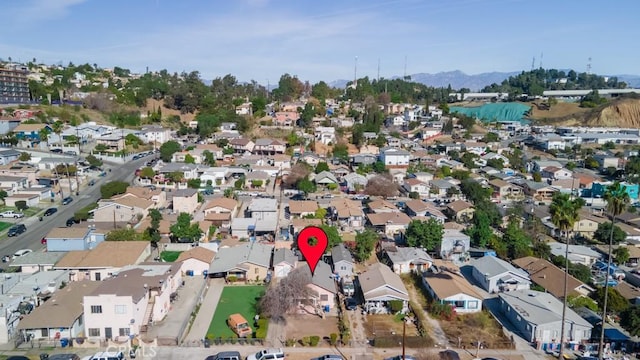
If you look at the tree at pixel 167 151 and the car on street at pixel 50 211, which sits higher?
the tree at pixel 167 151

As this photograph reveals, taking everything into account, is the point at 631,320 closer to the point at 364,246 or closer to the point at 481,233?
the point at 481,233

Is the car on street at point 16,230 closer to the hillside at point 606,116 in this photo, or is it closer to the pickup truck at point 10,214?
the pickup truck at point 10,214

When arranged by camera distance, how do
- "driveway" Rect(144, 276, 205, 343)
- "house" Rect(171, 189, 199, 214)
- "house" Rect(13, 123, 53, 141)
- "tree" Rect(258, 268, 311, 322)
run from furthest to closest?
"house" Rect(13, 123, 53, 141) < "house" Rect(171, 189, 199, 214) < "tree" Rect(258, 268, 311, 322) < "driveway" Rect(144, 276, 205, 343)

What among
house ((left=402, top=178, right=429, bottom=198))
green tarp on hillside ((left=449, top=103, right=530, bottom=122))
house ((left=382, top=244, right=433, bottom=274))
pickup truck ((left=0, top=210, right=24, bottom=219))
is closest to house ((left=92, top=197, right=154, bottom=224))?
pickup truck ((left=0, top=210, right=24, bottom=219))

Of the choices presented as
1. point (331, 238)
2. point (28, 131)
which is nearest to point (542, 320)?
point (331, 238)

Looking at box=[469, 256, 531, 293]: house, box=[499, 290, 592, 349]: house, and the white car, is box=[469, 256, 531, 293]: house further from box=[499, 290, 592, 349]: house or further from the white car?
the white car

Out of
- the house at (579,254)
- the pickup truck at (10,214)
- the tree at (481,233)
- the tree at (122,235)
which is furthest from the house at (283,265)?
the pickup truck at (10,214)
